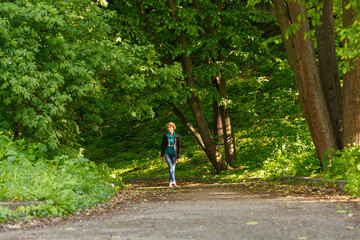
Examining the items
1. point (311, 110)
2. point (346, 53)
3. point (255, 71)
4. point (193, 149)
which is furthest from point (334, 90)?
point (255, 71)

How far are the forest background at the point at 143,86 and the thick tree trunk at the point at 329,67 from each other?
0.02m

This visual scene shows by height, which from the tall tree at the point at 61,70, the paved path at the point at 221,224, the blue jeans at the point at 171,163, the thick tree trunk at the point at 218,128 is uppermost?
the tall tree at the point at 61,70

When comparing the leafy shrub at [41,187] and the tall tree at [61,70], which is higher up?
the tall tree at [61,70]

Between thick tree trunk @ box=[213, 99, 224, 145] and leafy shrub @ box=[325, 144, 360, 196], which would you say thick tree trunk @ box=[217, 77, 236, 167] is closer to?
thick tree trunk @ box=[213, 99, 224, 145]

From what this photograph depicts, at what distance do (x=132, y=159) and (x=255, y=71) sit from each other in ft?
30.2

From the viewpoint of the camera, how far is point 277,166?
13336 millimetres

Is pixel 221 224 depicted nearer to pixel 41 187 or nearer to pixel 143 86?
pixel 41 187

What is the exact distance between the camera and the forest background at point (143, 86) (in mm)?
8766

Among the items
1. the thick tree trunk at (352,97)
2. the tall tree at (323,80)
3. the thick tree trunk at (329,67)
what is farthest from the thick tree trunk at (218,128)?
the thick tree trunk at (352,97)

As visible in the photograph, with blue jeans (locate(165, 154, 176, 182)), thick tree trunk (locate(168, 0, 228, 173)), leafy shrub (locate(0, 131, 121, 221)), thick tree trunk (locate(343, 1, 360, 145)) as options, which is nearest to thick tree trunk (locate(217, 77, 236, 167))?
thick tree trunk (locate(168, 0, 228, 173))

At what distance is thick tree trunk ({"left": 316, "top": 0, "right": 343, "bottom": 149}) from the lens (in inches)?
408

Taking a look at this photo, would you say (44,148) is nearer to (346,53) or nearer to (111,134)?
(346,53)

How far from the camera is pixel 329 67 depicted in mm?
10414

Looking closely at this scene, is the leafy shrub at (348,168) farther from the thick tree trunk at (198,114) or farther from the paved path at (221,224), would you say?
the thick tree trunk at (198,114)
